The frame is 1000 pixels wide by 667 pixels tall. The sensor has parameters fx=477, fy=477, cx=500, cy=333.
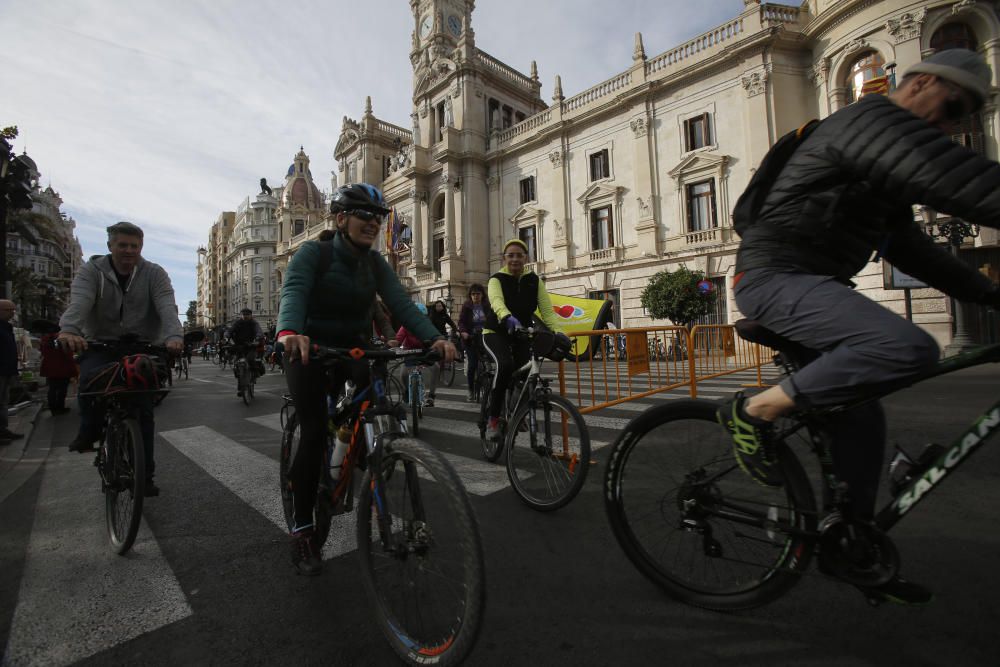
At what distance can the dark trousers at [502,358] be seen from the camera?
4094 mm

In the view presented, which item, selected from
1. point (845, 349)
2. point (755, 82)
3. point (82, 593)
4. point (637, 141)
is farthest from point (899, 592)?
point (637, 141)

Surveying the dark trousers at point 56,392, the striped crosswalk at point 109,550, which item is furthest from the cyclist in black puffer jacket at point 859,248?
the dark trousers at point 56,392

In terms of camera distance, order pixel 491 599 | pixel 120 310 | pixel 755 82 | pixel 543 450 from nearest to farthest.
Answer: pixel 491 599
pixel 543 450
pixel 120 310
pixel 755 82

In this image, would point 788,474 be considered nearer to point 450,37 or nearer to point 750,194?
point 750,194

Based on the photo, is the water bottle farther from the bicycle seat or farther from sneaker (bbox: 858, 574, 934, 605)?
sneaker (bbox: 858, 574, 934, 605)

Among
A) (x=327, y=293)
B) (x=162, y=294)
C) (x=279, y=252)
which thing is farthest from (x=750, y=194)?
(x=279, y=252)

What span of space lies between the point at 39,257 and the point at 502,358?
316 feet

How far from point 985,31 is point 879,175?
2339 centimetres

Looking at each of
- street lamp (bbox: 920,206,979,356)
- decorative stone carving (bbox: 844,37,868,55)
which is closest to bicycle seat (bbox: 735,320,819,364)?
street lamp (bbox: 920,206,979,356)

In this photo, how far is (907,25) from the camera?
16.2m

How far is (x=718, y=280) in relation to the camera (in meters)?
20.8

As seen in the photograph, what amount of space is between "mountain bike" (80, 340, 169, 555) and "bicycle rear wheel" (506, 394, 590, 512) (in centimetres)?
228

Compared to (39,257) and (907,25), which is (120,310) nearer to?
(907,25)

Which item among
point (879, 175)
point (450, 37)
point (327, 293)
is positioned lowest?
point (327, 293)
